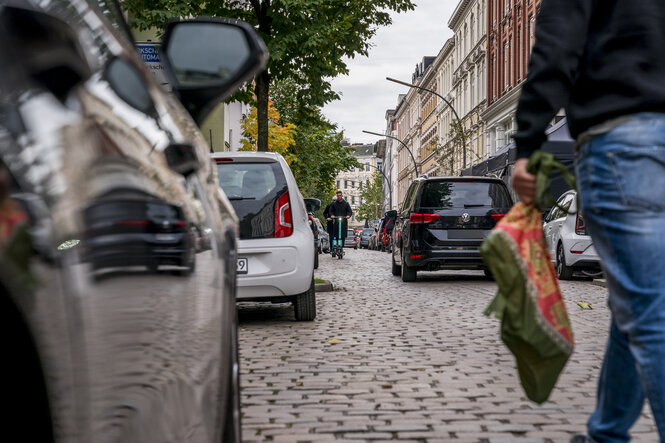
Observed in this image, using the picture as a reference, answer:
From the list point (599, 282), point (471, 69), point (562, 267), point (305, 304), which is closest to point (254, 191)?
point (305, 304)

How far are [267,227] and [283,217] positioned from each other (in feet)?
0.62

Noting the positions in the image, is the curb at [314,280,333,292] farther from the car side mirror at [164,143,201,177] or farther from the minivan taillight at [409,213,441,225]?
the car side mirror at [164,143,201,177]

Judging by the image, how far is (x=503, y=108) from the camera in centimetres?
4669

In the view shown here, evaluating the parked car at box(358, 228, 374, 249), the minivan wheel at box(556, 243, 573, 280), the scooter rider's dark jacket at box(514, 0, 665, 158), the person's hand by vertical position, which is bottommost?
the parked car at box(358, 228, 374, 249)

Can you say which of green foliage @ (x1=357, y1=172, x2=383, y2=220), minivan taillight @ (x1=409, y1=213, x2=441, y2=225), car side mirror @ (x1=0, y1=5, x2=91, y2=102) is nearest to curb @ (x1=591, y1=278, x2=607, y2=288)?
minivan taillight @ (x1=409, y1=213, x2=441, y2=225)

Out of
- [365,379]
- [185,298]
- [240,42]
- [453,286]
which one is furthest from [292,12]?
[185,298]

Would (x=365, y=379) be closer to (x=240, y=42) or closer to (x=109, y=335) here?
(x=240, y=42)

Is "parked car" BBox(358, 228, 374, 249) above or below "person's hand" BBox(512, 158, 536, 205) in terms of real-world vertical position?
below

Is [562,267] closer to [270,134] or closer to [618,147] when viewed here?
[618,147]

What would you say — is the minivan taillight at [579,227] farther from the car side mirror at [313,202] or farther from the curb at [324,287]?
the car side mirror at [313,202]

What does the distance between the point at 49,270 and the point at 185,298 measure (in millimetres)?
659

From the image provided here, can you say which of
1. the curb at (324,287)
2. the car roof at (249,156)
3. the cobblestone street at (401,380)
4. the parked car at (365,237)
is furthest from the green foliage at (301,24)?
the parked car at (365,237)

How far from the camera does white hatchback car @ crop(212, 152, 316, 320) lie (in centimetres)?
826

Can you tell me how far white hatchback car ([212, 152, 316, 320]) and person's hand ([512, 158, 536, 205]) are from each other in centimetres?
563
